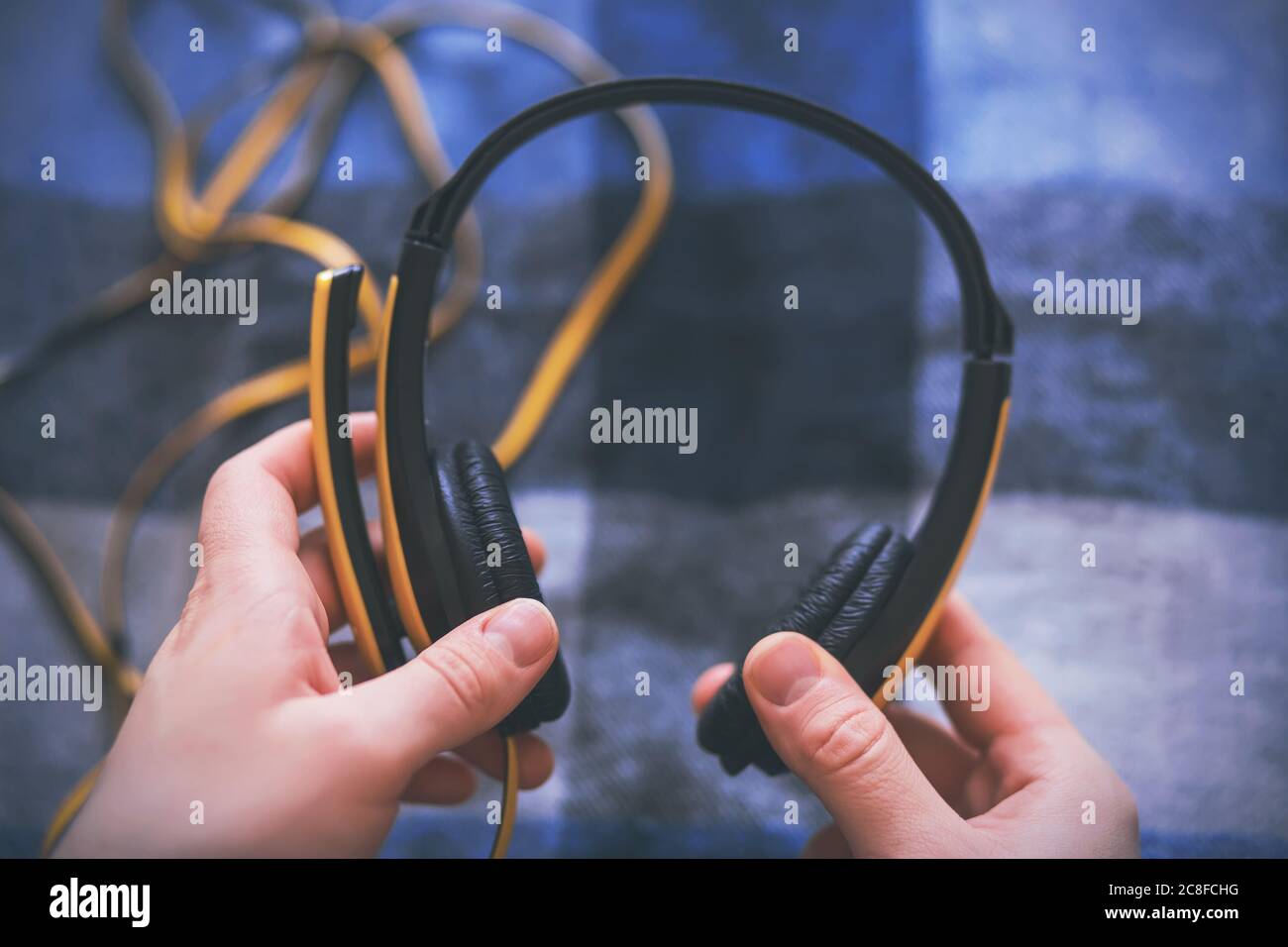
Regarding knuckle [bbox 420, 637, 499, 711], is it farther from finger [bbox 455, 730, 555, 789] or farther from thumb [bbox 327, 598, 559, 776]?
finger [bbox 455, 730, 555, 789]

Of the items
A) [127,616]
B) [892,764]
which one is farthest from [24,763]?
[892,764]

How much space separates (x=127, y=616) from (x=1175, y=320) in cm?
89

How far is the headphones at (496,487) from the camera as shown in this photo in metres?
0.39

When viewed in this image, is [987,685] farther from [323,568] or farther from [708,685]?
[323,568]

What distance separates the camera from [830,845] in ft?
1.71

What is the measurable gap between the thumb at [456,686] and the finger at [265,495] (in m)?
0.10

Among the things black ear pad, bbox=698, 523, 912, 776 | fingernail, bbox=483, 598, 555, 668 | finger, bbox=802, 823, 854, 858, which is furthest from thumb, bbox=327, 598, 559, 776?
finger, bbox=802, 823, 854, 858

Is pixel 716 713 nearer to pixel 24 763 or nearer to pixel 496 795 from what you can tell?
pixel 496 795

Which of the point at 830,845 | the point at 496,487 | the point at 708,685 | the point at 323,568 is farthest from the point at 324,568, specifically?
the point at 830,845

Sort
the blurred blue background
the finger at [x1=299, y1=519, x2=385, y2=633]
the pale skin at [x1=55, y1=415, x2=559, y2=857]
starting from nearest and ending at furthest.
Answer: the pale skin at [x1=55, y1=415, x2=559, y2=857] → the finger at [x1=299, y1=519, x2=385, y2=633] → the blurred blue background

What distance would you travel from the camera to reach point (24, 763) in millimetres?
641

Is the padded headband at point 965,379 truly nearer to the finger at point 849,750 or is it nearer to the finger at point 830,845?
the finger at point 849,750

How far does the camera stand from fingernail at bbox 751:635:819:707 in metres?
0.38

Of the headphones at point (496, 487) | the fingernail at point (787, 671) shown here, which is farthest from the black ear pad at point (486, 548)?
the fingernail at point (787, 671)
